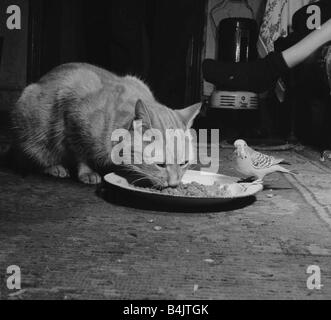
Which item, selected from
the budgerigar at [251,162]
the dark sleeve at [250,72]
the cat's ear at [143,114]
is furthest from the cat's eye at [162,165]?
the dark sleeve at [250,72]

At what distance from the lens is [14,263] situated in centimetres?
97

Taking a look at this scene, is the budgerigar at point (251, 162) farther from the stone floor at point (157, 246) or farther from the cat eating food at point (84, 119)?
the cat eating food at point (84, 119)

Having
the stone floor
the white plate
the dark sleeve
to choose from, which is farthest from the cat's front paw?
the dark sleeve

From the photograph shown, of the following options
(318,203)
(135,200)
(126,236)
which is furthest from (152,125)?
(318,203)

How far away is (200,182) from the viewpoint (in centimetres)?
170

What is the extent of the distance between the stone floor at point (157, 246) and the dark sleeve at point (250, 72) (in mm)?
1195

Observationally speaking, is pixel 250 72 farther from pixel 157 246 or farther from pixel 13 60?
pixel 13 60

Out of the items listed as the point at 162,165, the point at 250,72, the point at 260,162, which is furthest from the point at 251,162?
the point at 250,72

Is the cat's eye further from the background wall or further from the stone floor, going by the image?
the background wall

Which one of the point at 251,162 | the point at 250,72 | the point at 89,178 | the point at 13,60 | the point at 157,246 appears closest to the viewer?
the point at 157,246

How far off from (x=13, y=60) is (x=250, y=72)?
2.63m

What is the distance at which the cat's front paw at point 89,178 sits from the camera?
1.83m

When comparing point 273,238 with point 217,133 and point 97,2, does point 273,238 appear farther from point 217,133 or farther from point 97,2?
point 97,2

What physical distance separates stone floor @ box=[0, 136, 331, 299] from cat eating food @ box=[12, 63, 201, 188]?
15cm
